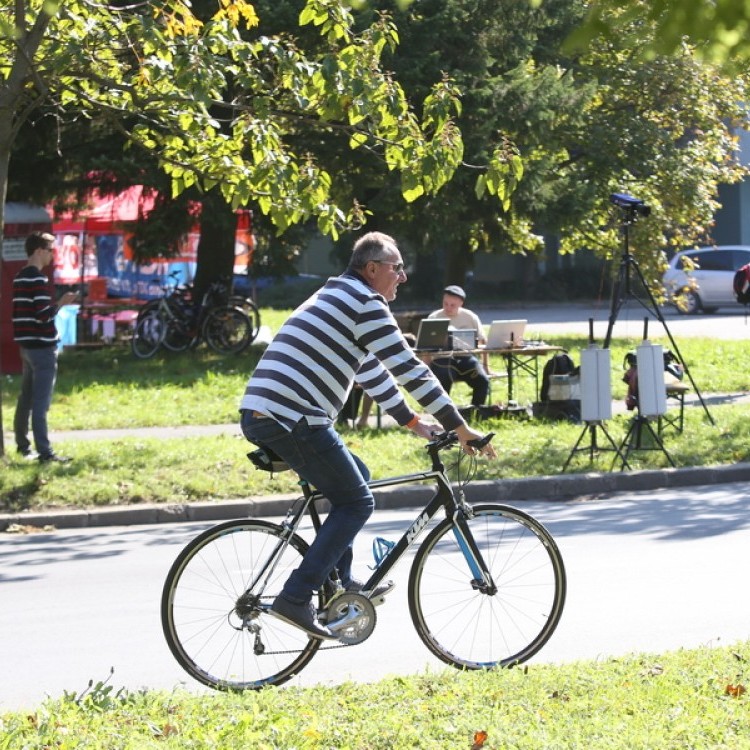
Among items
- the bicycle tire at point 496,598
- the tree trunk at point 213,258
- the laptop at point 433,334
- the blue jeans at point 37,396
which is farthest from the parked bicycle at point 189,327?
the bicycle tire at point 496,598

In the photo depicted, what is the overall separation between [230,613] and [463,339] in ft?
32.7

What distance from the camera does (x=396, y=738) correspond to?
5039mm

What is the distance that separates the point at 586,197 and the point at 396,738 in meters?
18.1

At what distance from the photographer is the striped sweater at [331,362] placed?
5.79 meters

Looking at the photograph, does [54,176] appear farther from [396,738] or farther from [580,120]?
[396,738]

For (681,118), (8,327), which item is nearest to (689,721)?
(8,327)

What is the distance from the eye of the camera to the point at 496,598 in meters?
6.29

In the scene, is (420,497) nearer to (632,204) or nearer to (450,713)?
(632,204)

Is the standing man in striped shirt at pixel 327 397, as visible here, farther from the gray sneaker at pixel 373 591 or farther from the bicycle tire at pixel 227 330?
the bicycle tire at pixel 227 330

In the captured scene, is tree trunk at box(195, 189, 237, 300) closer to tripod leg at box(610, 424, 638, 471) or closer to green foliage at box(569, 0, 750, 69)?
Answer: tripod leg at box(610, 424, 638, 471)

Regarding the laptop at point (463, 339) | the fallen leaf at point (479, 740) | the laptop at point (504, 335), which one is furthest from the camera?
the laptop at point (504, 335)

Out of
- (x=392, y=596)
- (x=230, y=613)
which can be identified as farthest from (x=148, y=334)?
(x=230, y=613)

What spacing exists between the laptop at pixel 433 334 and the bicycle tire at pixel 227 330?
788 centimetres

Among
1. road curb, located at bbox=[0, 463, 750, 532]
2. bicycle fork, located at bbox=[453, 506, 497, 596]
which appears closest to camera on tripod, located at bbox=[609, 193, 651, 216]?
road curb, located at bbox=[0, 463, 750, 532]
